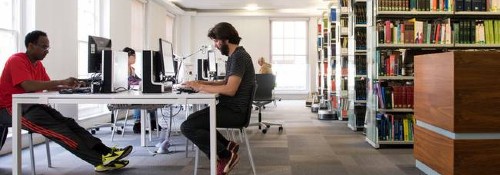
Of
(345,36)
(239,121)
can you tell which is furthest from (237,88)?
(345,36)

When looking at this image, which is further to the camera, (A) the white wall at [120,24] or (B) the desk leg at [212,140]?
(A) the white wall at [120,24]

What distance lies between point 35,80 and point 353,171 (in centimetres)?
257

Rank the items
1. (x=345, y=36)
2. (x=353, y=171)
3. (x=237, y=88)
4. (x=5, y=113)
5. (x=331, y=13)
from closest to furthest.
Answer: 1. (x=237, y=88)
2. (x=5, y=113)
3. (x=353, y=171)
4. (x=345, y=36)
5. (x=331, y=13)

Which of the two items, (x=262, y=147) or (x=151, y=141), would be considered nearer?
(x=262, y=147)

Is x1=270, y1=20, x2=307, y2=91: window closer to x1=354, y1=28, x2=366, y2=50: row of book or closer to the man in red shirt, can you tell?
x1=354, y1=28, x2=366, y2=50: row of book

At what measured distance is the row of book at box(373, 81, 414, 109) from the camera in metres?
4.86

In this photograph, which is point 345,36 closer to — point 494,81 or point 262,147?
point 262,147

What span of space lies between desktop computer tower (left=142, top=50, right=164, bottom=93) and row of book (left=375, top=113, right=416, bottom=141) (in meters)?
2.71

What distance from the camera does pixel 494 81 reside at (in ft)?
7.64

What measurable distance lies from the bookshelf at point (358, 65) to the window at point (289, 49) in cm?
682

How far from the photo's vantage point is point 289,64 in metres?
13.3

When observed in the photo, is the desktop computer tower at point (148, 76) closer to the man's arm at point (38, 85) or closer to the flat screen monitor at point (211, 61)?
the man's arm at point (38, 85)

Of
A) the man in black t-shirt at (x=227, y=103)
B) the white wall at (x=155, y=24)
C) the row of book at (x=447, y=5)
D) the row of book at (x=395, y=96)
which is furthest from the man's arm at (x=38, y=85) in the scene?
the white wall at (x=155, y=24)

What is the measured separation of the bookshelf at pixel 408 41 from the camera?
191 inches
